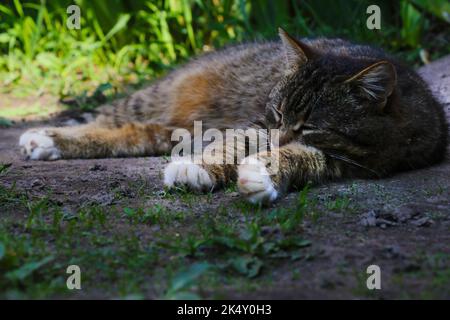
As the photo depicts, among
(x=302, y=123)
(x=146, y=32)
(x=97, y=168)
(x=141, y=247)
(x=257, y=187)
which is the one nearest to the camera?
(x=141, y=247)

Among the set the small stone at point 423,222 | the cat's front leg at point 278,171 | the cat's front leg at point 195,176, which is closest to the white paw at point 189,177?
the cat's front leg at point 195,176

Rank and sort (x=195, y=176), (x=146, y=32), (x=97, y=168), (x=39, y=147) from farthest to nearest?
(x=146, y=32), (x=39, y=147), (x=97, y=168), (x=195, y=176)

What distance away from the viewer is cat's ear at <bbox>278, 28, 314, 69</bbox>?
393 centimetres

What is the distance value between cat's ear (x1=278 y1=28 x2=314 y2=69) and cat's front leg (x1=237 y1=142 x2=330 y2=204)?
0.56 metres

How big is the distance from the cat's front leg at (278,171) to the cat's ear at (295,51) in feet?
1.83

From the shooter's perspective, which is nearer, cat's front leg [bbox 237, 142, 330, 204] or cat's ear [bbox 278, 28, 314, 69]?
cat's front leg [bbox 237, 142, 330, 204]

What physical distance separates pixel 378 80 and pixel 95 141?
6.83ft

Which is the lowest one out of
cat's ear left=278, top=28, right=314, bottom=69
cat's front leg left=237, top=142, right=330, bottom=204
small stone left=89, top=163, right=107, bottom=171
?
small stone left=89, top=163, right=107, bottom=171

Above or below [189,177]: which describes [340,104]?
above

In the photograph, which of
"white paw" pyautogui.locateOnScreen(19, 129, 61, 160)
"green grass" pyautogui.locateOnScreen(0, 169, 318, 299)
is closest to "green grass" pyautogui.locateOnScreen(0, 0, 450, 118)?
"white paw" pyautogui.locateOnScreen(19, 129, 61, 160)

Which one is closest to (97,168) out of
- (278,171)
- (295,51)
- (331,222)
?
(278,171)

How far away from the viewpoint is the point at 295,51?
3.99m

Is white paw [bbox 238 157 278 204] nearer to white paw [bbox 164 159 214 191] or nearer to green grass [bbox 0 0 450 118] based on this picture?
white paw [bbox 164 159 214 191]

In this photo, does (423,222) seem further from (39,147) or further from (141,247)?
(39,147)
